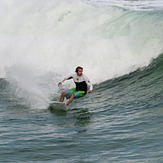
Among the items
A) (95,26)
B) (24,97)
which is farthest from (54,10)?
(24,97)

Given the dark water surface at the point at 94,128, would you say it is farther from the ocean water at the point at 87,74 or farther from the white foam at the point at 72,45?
the white foam at the point at 72,45

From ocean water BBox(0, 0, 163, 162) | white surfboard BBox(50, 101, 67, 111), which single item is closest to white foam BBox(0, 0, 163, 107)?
ocean water BBox(0, 0, 163, 162)

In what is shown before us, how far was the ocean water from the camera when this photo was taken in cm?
802

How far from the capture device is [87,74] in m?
16.2

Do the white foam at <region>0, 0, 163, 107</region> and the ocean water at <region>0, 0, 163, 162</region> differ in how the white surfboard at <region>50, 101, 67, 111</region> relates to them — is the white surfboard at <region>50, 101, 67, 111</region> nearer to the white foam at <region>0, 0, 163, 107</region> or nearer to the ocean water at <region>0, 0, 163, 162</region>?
the ocean water at <region>0, 0, 163, 162</region>

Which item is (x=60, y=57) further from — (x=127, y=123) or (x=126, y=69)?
(x=127, y=123)

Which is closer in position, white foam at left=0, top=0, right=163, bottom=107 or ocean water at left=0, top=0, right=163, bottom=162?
ocean water at left=0, top=0, right=163, bottom=162

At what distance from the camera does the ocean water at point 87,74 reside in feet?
26.3

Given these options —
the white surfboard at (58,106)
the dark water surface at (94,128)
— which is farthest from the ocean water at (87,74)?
the white surfboard at (58,106)

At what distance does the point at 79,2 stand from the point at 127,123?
13579mm

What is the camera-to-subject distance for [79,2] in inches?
858

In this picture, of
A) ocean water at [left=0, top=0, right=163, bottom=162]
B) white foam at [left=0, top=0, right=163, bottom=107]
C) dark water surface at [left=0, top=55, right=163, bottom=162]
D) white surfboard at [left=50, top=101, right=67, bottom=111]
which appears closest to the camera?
dark water surface at [left=0, top=55, right=163, bottom=162]

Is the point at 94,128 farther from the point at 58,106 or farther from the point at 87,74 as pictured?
the point at 87,74

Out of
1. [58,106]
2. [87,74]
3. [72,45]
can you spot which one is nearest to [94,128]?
[58,106]
